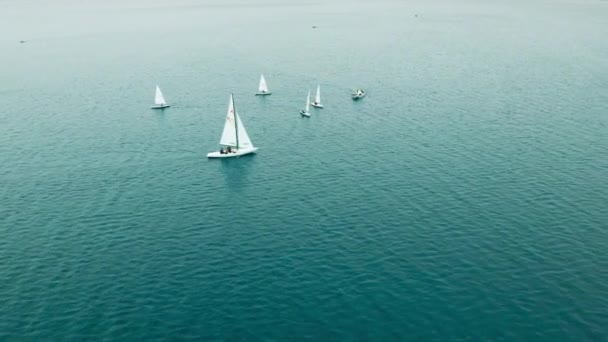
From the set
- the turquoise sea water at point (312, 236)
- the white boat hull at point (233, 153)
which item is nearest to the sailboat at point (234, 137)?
the white boat hull at point (233, 153)

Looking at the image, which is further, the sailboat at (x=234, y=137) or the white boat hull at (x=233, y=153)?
the sailboat at (x=234, y=137)

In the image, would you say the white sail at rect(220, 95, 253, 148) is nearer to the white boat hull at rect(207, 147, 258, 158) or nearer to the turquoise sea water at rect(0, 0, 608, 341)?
the white boat hull at rect(207, 147, 258, 158)

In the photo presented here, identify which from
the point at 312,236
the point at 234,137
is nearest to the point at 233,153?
the point at 234,137

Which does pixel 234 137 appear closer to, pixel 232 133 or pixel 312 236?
pixel 232 133

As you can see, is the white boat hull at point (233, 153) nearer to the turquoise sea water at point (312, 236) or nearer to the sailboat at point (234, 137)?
the sailboat at point (234, 137)

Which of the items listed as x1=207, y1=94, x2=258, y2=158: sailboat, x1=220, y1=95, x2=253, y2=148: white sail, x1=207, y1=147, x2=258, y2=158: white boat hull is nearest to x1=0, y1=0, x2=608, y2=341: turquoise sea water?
x1=207, y1=147, x2=258, y2=158: white boat hull

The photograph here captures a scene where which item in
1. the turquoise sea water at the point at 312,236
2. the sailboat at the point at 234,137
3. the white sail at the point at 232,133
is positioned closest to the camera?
the turquoise sea water at the point at 312,236

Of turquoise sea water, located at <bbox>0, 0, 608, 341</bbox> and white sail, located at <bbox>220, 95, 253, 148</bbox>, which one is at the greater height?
white sail, located at <bbox>220, 95, 253, 148</bbox>
